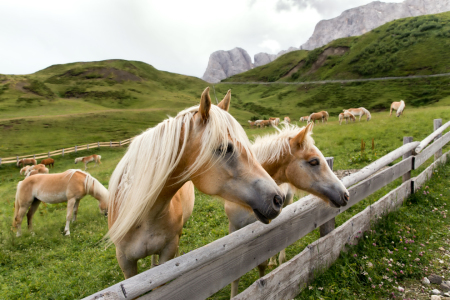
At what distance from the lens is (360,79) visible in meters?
63.2

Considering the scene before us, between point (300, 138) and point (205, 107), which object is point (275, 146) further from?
point (205, 107)

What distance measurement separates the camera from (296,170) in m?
3.70

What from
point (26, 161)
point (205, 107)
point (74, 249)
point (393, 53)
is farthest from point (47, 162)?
point (393, 53)

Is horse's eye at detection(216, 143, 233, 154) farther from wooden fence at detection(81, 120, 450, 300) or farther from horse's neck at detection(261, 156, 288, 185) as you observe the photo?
horse's neck at detection(261, 156, 288, 185)

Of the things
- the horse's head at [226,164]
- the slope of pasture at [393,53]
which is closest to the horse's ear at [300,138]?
the horse's head at [226,164]

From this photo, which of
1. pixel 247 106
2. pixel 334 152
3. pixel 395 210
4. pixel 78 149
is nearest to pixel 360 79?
pixel 247 106

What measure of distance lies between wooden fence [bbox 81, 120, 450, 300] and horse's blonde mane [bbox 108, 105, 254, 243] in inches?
24.6

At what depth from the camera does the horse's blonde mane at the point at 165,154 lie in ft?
6.32

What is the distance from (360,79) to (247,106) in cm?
2969

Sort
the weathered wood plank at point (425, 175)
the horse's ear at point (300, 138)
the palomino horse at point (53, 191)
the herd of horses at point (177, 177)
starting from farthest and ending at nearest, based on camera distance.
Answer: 1. the palomino horse at point (53, 191)
2. the weathered wood plank at point (425, 175)
3. the horse's ear at point (300, 138)
4. the herd of horses at point (177, 177)

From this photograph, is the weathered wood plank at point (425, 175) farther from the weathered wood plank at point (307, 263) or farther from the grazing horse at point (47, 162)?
the grazing horse at point (47, 162)

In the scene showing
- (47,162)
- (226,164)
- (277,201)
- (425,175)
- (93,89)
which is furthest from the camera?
(93,89)

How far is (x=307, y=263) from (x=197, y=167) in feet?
6.56

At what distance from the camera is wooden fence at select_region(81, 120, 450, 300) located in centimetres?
158
